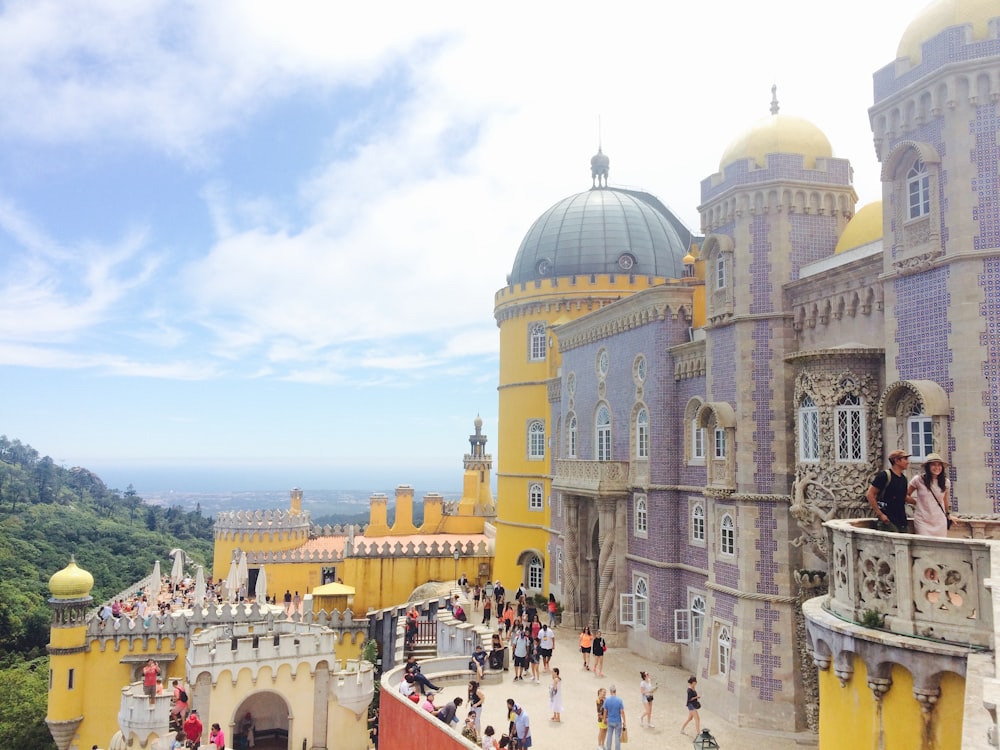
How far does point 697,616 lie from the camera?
2125 centimetres

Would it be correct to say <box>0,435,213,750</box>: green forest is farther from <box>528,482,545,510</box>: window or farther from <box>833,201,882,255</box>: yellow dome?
<box>833,201,882,255</box>: yellow dome

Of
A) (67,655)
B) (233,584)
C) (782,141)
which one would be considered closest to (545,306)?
(782,141)

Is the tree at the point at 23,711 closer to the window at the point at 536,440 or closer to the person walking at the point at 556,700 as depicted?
the window at the point at 536,440

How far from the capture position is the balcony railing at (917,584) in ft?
22.3

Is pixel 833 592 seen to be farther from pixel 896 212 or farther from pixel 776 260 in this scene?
pixel 776 260

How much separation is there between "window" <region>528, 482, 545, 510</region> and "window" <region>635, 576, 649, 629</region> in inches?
360

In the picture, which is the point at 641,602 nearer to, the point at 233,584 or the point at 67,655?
the point at 233,584

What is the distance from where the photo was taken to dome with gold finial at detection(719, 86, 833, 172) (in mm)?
18516

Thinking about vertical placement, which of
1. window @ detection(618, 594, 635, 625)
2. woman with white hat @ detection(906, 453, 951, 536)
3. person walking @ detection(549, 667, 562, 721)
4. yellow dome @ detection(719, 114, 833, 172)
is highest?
yellow dome @ detection(719, 114, 833, 172)

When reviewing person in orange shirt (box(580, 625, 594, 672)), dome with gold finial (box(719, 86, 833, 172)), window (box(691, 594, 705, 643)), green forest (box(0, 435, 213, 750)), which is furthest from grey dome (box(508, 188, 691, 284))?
green forest (box(0, 435, 213, 750))

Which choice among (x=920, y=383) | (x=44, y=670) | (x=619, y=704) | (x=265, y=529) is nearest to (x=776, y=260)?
(x=920, y=383)

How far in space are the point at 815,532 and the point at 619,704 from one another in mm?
5234

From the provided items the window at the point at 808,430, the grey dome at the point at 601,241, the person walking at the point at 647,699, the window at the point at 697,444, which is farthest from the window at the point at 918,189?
the grey dome at the point at 601,241

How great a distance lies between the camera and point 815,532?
623 inches
